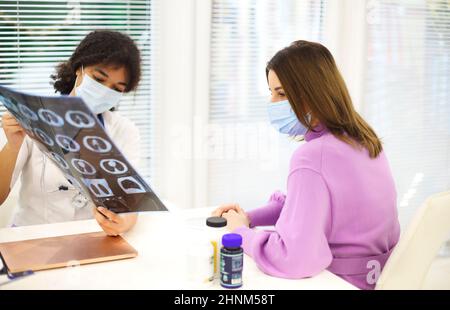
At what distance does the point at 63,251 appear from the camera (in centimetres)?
146

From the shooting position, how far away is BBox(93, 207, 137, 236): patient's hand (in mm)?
1494

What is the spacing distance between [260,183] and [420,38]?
129 centimetres

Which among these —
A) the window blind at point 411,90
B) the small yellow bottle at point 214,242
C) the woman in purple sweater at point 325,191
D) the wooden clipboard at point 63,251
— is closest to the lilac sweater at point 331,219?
the woman in purple sweater at point 325,191

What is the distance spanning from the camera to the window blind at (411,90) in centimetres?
321

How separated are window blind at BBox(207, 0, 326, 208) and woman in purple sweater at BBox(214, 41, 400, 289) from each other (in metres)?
1.25

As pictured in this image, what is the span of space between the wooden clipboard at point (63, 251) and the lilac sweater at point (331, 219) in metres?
0.33

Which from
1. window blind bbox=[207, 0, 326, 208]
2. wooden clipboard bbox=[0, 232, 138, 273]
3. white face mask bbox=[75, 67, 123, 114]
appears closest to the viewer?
wooden clipboard bbox=[0, 232, 138, 273]

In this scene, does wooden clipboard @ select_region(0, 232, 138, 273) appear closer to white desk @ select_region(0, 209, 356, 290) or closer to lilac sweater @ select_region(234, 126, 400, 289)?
white desk @ select_region(0, 209, 356, 290)

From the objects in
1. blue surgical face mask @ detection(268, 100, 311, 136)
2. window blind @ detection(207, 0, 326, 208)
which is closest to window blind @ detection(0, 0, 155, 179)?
window blind @ detection(207, 0, 326, 208)

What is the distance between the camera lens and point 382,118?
10.8 feet

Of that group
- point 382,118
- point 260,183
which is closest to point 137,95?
point 260,183

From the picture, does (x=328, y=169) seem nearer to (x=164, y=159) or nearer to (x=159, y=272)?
(x=159, y=272)

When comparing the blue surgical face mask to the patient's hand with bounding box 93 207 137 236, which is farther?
the blue surgical face mask

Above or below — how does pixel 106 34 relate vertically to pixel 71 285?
above
